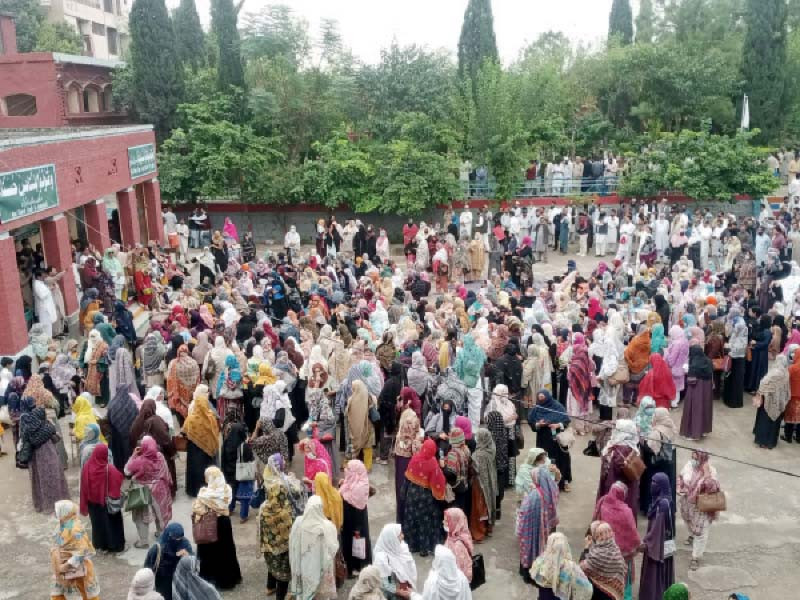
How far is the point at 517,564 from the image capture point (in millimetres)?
7621

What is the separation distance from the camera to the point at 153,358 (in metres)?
10.6

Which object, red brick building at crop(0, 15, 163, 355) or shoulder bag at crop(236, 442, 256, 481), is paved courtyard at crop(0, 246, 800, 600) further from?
red brick building at crop(0, 15, 163, 355)

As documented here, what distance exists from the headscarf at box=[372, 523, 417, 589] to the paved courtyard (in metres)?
1.38

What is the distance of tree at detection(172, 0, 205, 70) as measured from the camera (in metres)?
33.6

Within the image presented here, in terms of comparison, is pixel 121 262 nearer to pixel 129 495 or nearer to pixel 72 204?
pixel 72 204

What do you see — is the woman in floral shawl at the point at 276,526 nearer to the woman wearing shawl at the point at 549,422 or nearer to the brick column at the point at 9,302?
the woman wearing shawl at the point at 549,422

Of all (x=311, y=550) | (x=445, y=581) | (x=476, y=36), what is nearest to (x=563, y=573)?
(x=445, y=581)

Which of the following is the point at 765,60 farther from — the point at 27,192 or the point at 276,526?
the point at 276,526

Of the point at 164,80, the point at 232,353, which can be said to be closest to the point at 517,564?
the point at 232,353

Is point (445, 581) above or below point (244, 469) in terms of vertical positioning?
above

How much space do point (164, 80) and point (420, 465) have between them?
21385 mm

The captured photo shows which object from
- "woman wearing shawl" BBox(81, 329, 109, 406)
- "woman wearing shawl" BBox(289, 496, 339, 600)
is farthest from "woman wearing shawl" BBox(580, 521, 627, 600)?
"woman wearing shawl" BBox(81, 329, 109, 406)

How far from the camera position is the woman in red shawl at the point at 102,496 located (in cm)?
758

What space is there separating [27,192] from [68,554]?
25.5 feet
